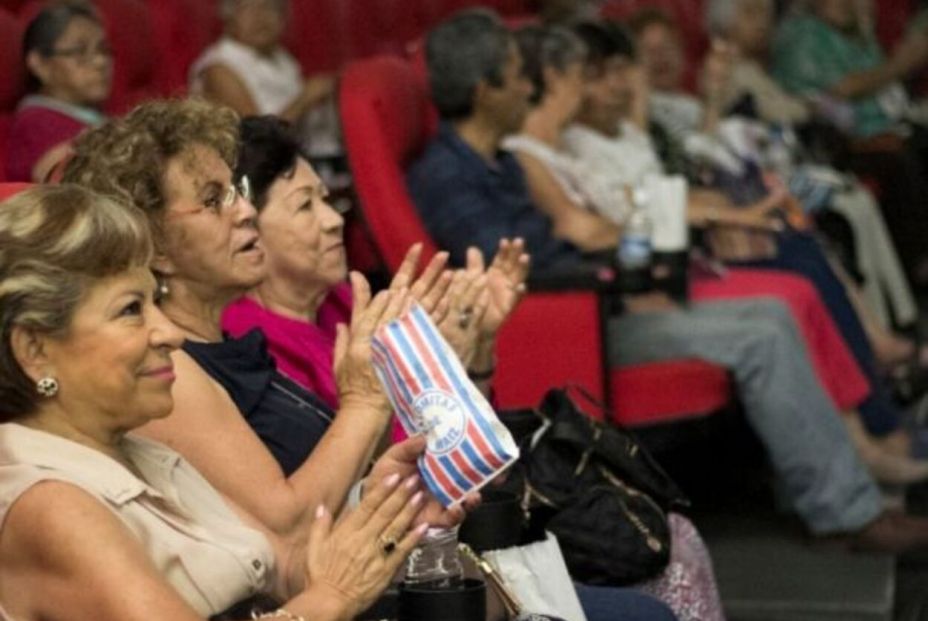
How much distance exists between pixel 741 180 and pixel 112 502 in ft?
14.6

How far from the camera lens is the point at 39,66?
4.41 meters

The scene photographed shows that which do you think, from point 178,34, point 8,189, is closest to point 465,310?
point 8,189

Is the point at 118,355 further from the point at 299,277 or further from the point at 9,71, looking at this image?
the point at 9,71

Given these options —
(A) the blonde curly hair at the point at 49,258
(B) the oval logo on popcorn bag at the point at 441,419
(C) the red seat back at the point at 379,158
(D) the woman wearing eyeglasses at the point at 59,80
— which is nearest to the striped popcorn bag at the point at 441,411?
(B) the oval logo on popcorn bag at the point at 441,419

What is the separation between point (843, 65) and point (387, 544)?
6.30 meters

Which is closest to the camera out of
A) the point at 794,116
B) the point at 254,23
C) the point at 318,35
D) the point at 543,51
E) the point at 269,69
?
the point at 543,51

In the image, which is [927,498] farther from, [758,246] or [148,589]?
Answer: [148,589]

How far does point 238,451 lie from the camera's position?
2678mm

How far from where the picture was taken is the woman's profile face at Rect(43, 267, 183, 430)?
7.57 ft

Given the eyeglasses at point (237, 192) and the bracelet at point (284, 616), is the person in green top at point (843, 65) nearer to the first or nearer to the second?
the eyeglasses at point (237, 192)

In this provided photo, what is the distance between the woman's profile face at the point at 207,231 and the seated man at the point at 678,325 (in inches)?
68.4

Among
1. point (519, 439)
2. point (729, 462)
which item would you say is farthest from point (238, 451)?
point (729, 462)

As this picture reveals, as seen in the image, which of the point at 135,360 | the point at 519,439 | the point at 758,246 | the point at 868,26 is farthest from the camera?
the point at 868,26

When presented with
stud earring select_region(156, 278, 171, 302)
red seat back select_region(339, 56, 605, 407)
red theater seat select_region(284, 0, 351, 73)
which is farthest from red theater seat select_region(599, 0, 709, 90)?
stud earring select_region(156, 278, 171, 302)
